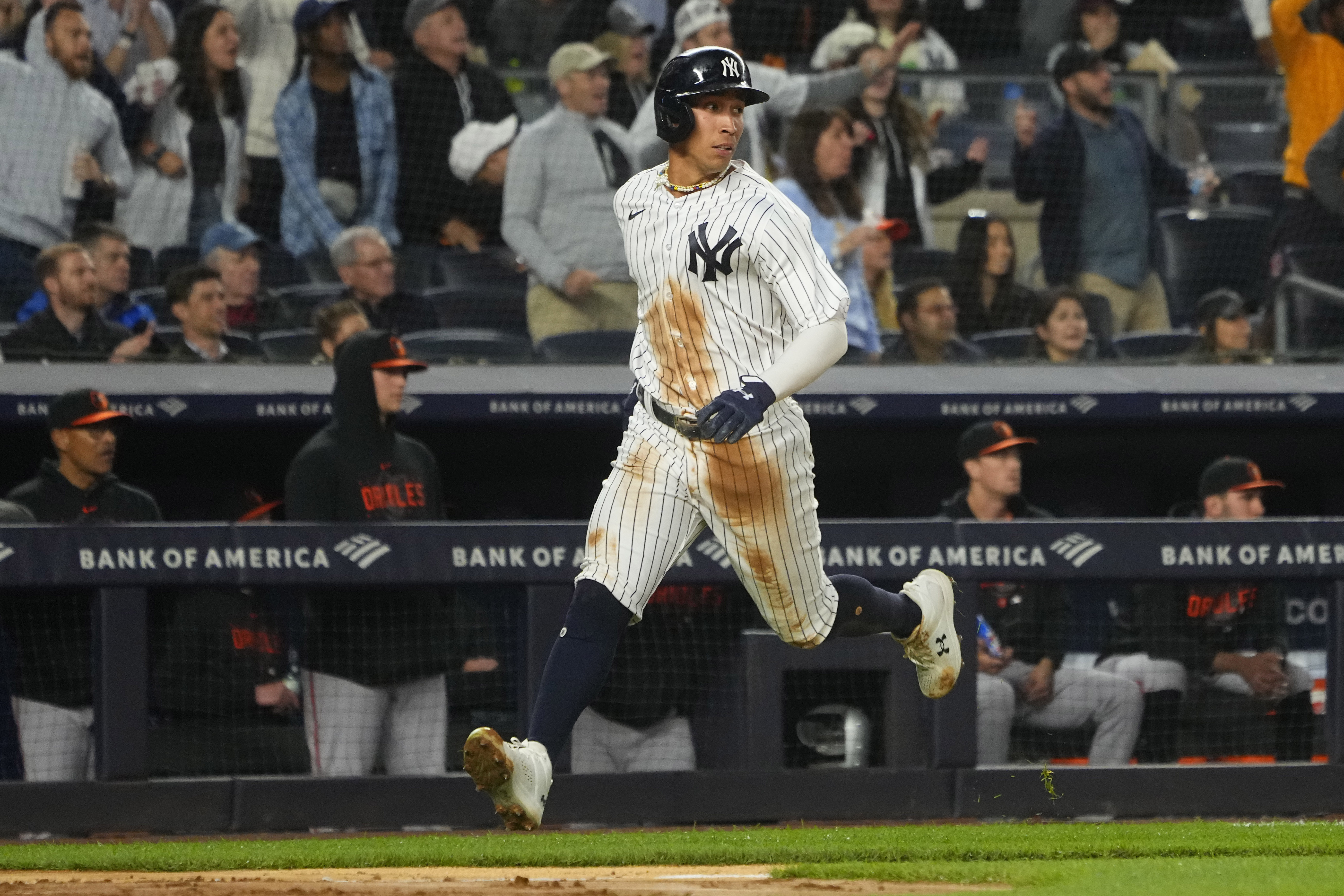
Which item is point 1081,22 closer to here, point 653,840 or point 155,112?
point 155,112

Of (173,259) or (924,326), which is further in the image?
(924,326)

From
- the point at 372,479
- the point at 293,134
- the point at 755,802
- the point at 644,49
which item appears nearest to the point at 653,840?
the point at 755,802

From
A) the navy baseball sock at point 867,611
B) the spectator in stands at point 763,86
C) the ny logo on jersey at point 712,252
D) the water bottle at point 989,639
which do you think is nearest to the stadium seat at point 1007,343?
the spectator in stands at point 763,86

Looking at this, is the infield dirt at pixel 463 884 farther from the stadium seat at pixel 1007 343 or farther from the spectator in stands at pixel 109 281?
the stadium seat at pixel 1007 343

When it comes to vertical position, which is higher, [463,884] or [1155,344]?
[1155,344]

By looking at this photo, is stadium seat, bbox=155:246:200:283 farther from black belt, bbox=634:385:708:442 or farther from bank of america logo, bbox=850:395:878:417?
black belt, bbox=634:385:708:442

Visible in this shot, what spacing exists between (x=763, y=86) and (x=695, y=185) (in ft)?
14.9

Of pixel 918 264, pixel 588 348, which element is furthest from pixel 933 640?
pixel 918 264

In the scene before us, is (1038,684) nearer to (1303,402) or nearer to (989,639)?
(989,639)

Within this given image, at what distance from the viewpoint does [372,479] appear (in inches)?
217

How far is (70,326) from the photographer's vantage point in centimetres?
650

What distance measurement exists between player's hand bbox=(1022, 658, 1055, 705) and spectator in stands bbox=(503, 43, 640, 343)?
2.53 metres

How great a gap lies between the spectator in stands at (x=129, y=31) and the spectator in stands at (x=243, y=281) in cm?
90

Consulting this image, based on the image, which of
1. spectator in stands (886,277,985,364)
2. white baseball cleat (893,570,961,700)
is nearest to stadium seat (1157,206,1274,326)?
spectator in stands (886,277,985,364)
